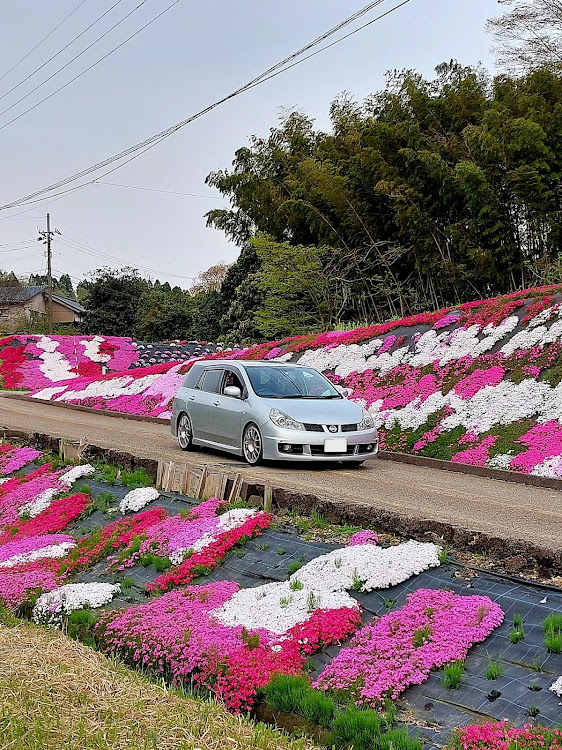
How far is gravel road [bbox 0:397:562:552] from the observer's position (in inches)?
303

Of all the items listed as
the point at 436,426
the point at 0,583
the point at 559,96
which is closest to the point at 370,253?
the point at 559,96

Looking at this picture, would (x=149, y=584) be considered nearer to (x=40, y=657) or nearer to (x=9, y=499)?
(x=40, y=657)

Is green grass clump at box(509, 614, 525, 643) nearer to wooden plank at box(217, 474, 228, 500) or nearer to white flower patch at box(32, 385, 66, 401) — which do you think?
wooden plank at box(217, 474, 228, 500)

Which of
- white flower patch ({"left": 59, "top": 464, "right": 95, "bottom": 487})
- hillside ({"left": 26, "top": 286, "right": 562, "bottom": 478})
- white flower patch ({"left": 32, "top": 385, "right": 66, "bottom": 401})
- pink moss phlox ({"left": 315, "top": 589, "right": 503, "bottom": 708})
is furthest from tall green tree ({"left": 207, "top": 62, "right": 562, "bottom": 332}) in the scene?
pink moss phlox ({"left": 315, "top": 589, "right": 503, "bottom": 708})

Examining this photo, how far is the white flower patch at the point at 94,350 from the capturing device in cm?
3612

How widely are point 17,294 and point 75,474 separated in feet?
233

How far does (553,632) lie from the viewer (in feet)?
15.4

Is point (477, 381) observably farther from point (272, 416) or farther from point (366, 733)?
point (366, 733)

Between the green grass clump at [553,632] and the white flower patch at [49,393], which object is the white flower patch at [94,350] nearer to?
the white flower patch at [49,393]

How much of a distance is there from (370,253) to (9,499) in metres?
20.2

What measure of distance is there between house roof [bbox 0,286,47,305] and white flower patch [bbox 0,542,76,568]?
224ft

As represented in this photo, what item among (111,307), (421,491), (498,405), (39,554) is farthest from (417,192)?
(111,307)

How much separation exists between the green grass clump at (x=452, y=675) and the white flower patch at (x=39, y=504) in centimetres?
650

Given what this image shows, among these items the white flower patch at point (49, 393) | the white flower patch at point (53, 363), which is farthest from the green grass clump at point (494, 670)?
the white flower patch at point (53, 363)
